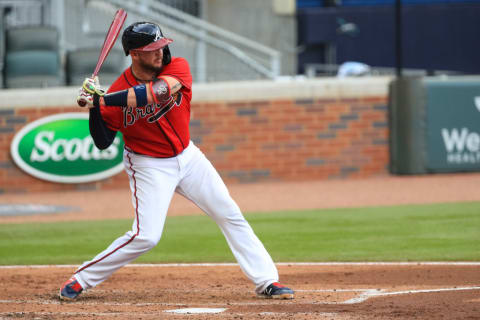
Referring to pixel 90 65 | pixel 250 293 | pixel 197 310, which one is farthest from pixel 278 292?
pixel 90 65

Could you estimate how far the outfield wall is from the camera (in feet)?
47.4

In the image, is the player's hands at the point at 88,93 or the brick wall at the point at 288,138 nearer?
the player's hands at the point at 88,93

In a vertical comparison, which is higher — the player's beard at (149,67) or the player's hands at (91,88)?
the player's beard at (149,67)

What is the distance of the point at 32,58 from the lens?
15227 mm

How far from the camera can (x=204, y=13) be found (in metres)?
22.2

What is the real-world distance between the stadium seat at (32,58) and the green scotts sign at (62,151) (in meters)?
1.11

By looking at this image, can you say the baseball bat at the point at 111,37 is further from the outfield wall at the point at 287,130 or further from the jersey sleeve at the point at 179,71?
the outfield wall at the point at 287,130

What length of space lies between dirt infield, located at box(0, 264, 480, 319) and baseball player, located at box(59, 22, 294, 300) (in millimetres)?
271

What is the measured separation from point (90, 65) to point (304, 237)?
7.12m

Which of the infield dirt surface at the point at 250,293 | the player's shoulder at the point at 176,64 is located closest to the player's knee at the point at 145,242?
the infield dirt surface at the point at 250,293

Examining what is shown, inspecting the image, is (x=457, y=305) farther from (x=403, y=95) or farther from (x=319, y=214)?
(x=403, y=95)

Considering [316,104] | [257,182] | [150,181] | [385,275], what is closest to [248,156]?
[257,182]

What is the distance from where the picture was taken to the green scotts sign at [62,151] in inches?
554

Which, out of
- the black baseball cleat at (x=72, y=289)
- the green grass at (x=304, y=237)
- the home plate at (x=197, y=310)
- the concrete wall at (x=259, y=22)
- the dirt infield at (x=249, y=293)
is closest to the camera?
the dirt infield at (x=249, y=293)
